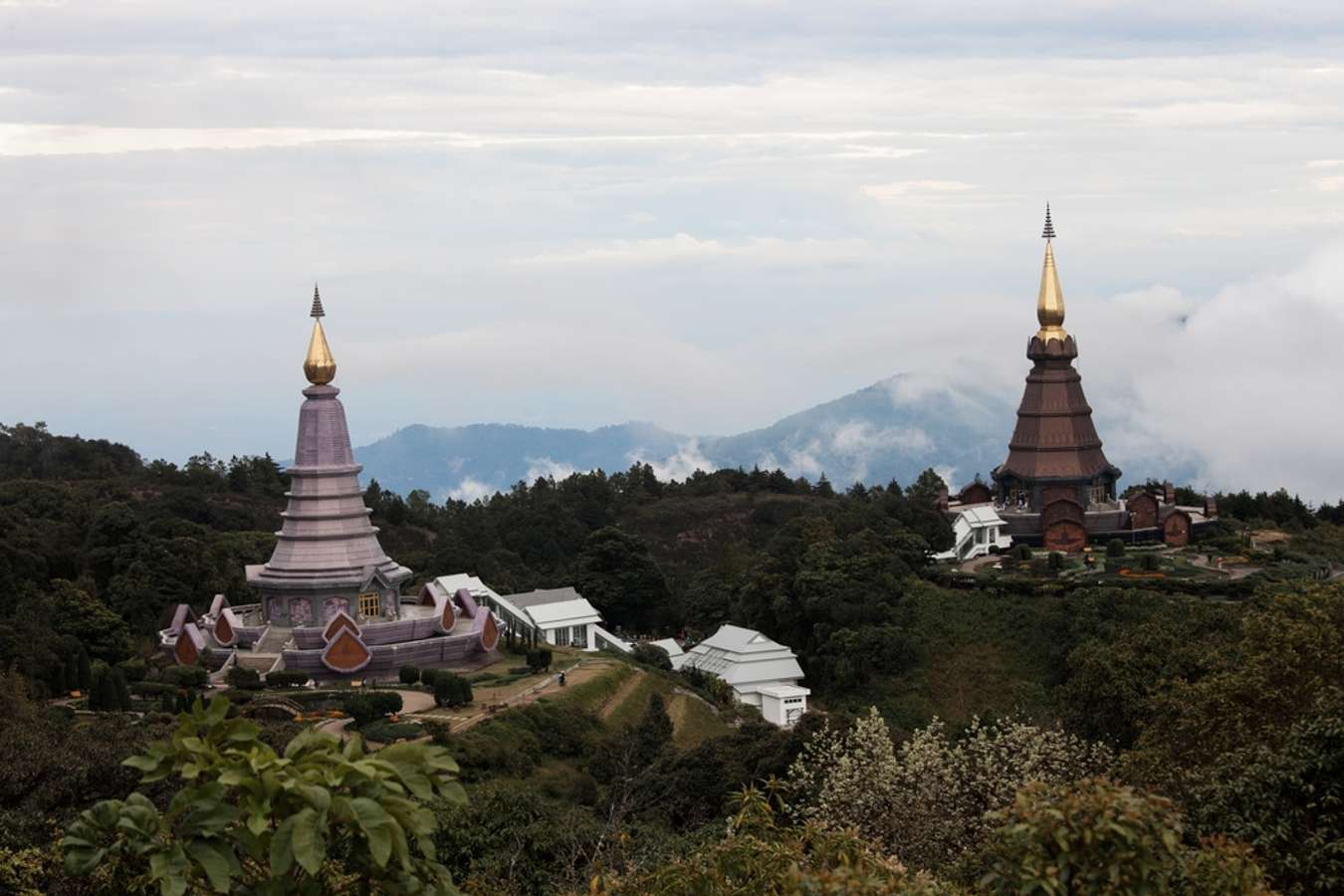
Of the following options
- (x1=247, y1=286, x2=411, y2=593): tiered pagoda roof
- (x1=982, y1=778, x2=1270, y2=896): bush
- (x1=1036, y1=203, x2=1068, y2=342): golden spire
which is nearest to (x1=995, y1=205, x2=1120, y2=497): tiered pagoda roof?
(x1=1036, y1=203, x2=1068, y2=342): golden spire

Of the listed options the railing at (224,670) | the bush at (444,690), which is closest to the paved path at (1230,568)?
the bush at (444,690)

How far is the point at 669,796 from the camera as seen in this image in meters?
30.0

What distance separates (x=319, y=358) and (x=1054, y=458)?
2364 cm

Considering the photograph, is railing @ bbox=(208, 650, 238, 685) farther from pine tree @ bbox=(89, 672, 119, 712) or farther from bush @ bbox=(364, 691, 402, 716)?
bush @ bbox=(364, 691, 402, 716)

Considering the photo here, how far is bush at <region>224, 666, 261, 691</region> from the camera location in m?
39.4

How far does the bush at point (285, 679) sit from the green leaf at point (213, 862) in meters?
31.8

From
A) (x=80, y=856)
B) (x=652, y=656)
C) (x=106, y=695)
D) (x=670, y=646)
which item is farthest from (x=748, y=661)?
(x=80, y=856)

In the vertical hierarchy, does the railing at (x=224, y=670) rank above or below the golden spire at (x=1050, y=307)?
below

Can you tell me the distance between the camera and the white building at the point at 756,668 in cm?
4300

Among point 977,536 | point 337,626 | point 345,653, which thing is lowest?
point 345,653

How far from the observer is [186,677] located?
1554 inches

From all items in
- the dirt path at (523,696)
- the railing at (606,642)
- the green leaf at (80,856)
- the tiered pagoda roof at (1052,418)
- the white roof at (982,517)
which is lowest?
the dirt path at (523,696)

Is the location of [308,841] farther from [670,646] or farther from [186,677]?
[670,646]

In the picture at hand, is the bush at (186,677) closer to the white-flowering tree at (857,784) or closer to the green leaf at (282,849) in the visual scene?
the white-flowering tree at (857,784)
